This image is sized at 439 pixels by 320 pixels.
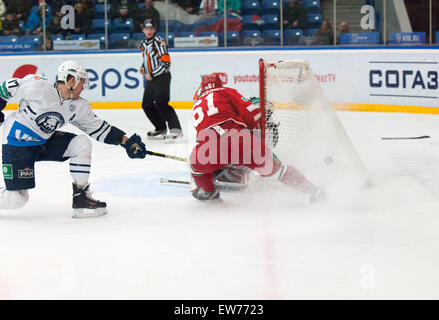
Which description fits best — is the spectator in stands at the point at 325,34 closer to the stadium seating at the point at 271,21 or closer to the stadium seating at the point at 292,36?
the stadium seating at the point at 292,36

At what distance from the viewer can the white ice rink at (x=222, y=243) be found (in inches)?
109

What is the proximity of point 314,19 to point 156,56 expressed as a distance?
3.11 m

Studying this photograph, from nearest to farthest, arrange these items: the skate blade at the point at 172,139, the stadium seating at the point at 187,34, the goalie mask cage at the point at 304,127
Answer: the goalie mask cage at the point at 304,127
the skate blade at the point at 172,139
the stadium seating at the point at 187,34

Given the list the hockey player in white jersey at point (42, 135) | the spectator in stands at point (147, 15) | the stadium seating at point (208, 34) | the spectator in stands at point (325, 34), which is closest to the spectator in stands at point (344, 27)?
the spectator in stands at point (325, 34)

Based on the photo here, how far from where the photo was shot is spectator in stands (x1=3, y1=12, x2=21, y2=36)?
1034cm

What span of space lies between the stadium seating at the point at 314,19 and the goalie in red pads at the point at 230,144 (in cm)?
573

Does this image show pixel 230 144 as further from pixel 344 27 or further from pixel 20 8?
pixel 20 8

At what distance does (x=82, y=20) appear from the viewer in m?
10.4

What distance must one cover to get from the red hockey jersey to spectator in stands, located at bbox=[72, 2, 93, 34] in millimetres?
6310

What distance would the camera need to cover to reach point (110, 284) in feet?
9.30

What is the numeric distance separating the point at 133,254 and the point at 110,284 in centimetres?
47

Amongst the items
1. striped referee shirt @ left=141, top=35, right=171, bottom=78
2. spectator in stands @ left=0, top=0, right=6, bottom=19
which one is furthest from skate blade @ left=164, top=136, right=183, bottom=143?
spectator in stands @ left=0, top=0, right=6, bottom=19

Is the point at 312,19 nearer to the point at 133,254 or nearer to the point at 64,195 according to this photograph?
the point at 64,195

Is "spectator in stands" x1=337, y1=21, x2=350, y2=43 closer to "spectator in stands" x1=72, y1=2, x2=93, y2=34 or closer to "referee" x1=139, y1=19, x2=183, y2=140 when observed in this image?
"referee" x1=139, y1=19, x2=183, y2=140
